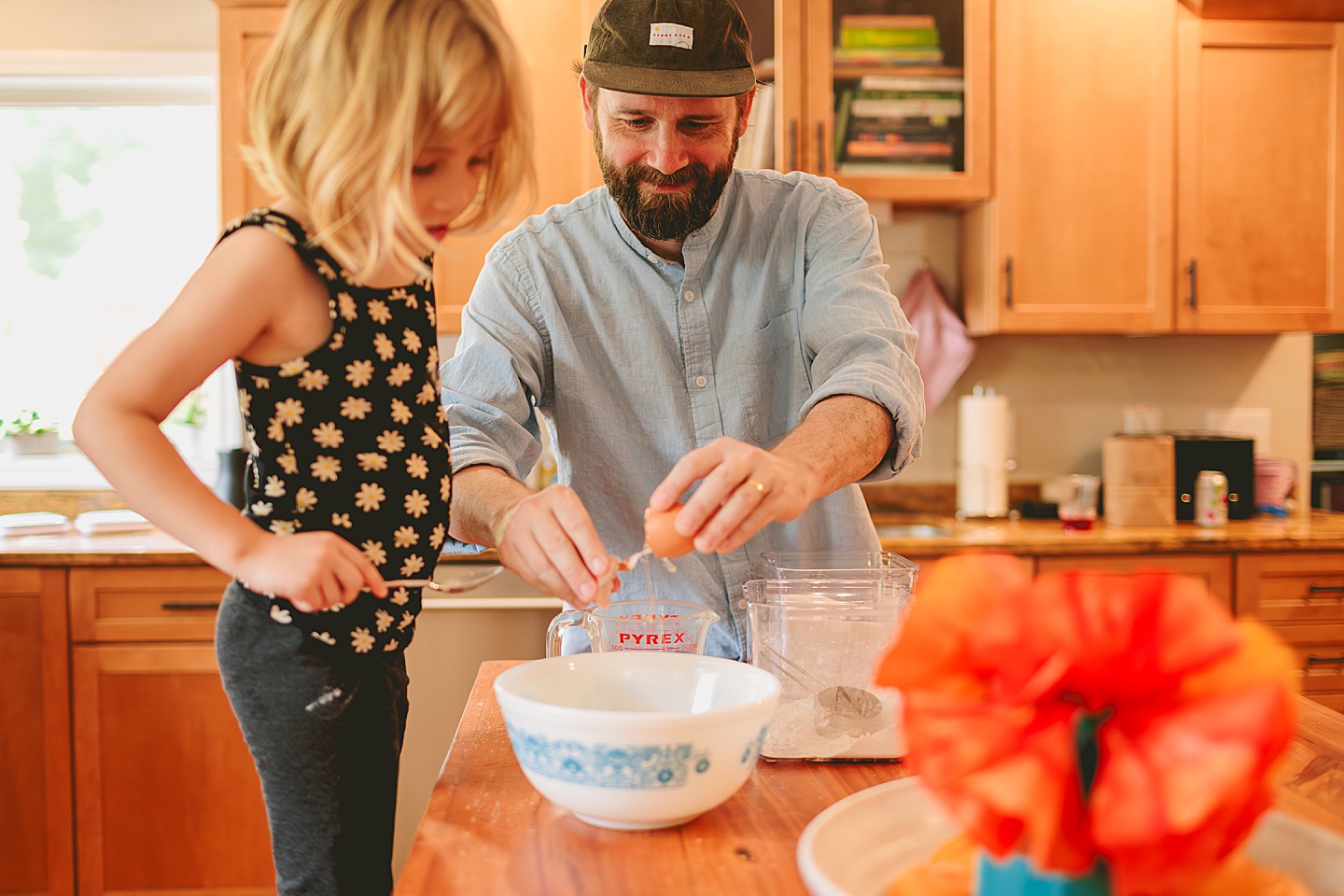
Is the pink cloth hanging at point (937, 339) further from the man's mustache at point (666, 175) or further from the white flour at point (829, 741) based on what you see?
the white flour at point (829, 741)

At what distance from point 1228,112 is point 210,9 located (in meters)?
2.73

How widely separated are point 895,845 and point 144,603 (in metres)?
2.19

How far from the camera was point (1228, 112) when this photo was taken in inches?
108

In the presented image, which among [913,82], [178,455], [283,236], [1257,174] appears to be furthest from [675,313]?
[1257,174]

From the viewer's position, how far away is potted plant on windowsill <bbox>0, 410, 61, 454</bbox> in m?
2.98

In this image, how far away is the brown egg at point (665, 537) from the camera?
3.19 feet

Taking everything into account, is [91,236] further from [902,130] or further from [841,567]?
[841,567]

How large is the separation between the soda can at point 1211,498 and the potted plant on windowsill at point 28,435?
312 cm

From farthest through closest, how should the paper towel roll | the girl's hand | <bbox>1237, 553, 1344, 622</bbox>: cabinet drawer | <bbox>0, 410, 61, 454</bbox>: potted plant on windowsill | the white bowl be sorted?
1. <bbox>0, 410, 61, 454</bbox>: potted plant on windowsill
2. the paper towel roll
3. <bbox>1237, 553, 1344, 622</bbox>: cabinet drawer
4. the girl's hand
5. the white bowl

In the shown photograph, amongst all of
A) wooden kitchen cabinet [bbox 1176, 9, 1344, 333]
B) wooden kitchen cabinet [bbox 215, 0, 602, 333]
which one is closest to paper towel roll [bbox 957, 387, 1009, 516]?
wooden kitchen cabinet [bbox 1176, 9, 1344, 333]

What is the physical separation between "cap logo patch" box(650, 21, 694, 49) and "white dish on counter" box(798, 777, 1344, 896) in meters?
0.97

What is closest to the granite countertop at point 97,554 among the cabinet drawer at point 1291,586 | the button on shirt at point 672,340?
the button on shirt at point 672,340

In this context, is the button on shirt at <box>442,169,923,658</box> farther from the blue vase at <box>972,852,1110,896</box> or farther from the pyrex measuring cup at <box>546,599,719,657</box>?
the blue vase at <box>972,852,1110,896</box>

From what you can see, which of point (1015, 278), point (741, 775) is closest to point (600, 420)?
A: point (741, 775)
